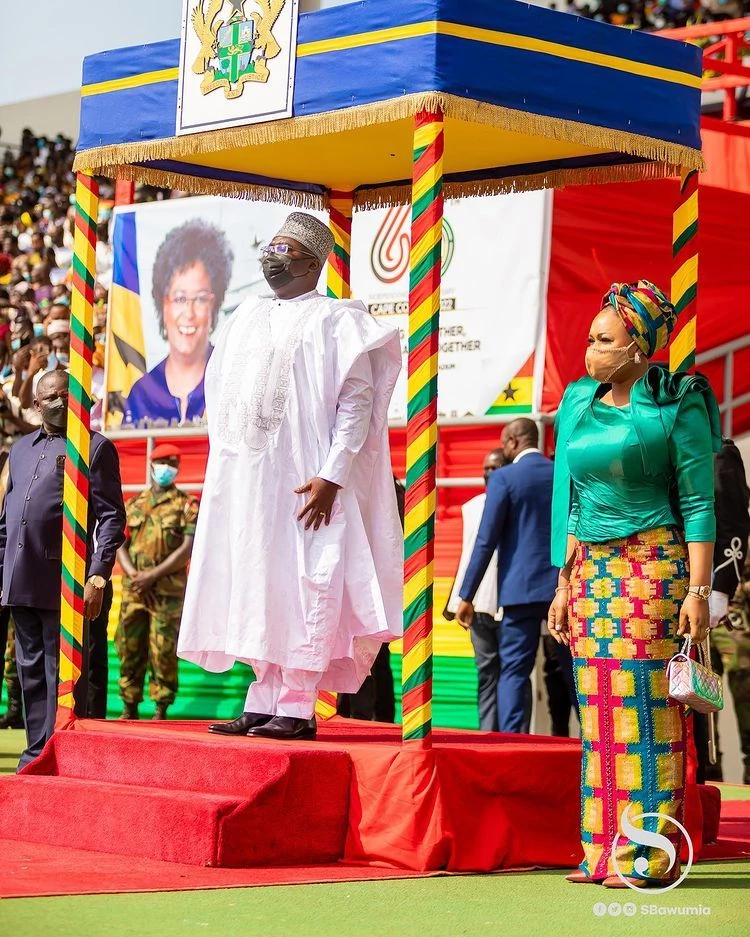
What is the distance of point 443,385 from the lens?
437 inches

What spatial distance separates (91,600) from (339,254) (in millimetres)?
1910

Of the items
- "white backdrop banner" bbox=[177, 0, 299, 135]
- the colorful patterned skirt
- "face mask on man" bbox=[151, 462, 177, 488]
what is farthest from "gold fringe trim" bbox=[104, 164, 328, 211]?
"face mask on man" bbox=[151, 462, 177, 488]

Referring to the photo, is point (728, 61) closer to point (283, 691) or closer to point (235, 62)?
point (235, 62)

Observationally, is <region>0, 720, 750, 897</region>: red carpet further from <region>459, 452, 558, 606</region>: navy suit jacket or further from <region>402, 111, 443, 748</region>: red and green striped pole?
<region>459, 452, 558, 606</region>: navy suit jacket

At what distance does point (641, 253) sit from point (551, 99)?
4.33 meters

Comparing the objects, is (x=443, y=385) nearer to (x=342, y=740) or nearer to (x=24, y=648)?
(x=24, y=648)

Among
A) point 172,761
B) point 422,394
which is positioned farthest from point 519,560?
point 172,761

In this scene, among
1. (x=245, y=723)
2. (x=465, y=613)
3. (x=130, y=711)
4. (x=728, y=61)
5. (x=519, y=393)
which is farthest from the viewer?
(x=728, y=61)

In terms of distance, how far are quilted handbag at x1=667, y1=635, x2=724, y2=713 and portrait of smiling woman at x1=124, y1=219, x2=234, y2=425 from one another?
26.9 feet

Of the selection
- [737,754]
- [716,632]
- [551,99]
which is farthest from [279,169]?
[737,754]

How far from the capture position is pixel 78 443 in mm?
7090

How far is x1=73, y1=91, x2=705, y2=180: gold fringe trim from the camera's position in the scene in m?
5.89

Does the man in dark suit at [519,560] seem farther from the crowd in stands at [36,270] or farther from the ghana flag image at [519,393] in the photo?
the crowd in stands at [36,270]

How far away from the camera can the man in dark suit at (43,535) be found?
7520mm
